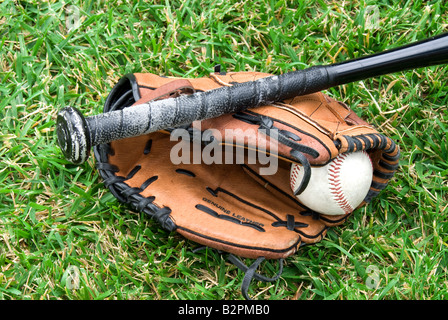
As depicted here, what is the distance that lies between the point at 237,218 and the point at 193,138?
1.81ft

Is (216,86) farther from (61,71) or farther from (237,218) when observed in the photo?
(61,71)

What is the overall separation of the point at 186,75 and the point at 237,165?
75cm

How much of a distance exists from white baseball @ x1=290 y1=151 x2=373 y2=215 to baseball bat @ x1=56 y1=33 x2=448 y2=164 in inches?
17.2

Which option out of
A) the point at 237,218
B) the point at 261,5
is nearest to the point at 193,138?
the point at 237,218

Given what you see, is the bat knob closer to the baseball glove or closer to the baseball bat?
the baseball bat

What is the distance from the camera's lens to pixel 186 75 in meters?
3.51

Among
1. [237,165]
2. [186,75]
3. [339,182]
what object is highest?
[186,75]

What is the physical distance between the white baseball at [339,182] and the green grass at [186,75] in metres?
0.29

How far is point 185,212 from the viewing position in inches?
116

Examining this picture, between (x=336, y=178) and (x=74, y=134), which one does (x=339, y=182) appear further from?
(x=74, y=134)

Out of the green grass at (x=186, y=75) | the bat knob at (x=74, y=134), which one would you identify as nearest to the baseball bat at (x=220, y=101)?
the bat knob at (x=74, y=134)

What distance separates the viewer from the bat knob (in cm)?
251

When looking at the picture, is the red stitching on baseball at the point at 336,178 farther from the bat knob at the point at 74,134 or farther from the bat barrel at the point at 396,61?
the bat knob at the point at 74,134

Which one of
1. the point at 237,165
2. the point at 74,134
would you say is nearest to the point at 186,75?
the point at 237,165
